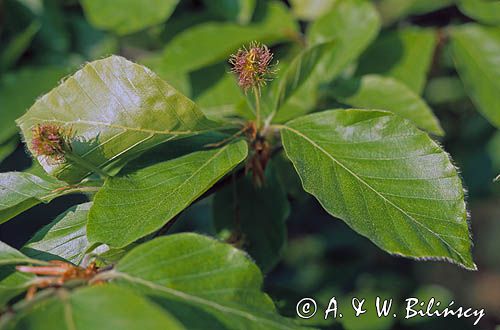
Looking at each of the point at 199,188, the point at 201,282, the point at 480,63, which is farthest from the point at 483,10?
the point at 201,282

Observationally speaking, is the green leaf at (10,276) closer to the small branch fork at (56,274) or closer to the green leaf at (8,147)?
the small branch fork at (56,274)

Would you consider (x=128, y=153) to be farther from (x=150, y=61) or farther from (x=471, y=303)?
(x=471, y=303)

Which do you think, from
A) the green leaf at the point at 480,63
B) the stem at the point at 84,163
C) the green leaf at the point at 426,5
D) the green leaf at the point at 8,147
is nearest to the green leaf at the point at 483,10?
the green leaf at the point at 480,63

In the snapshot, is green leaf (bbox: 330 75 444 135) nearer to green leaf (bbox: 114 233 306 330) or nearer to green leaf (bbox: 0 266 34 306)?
green leaf (bbox: 114 233 306 330)

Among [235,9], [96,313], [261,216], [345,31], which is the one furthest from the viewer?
[235,9]

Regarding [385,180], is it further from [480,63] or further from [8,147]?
[8,147]

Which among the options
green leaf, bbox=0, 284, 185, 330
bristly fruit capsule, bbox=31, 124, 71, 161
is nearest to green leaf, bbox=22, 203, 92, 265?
bristly fruit capsule, bbox=31, 124, 71, 161
